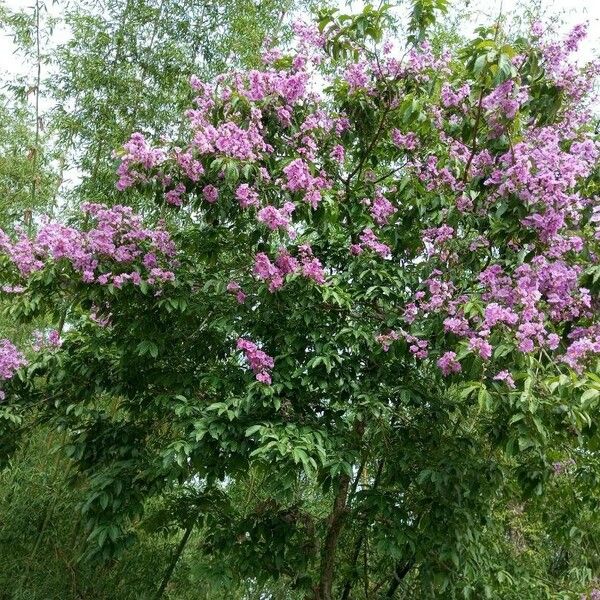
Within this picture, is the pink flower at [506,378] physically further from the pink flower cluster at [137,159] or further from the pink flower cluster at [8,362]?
the pink flower cluster at [8,362]

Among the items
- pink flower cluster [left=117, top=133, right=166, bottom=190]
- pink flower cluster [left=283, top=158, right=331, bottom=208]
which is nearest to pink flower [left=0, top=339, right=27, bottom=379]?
pink flower cluster [left=117, top=133, right=166, bottom=190]

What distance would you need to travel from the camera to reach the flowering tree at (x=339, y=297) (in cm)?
270

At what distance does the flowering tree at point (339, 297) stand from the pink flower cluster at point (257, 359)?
1 cm

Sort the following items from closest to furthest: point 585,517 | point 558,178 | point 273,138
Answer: point 558,178 < point 273,138 < point 585,517

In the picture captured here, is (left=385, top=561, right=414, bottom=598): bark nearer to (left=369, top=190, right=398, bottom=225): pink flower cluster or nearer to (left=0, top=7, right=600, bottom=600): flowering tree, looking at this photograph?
(left=0, top=7, right=600, bottom=600): flowering tree

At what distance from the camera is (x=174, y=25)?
4559 millimetres

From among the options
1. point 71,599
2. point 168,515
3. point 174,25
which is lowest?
point 71,599

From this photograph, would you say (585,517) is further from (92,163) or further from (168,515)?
(92,163)

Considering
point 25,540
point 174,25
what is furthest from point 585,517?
point 174,25

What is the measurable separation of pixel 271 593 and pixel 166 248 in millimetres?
2574

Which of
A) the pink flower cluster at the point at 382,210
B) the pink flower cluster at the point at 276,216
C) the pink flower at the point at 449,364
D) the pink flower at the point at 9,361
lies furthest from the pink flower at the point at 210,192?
the pink flower at the point at 9,361

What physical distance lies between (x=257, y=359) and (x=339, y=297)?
0.38m

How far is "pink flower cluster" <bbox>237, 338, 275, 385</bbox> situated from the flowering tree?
Result: 11 mm

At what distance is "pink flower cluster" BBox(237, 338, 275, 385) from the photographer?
289 centimetres
